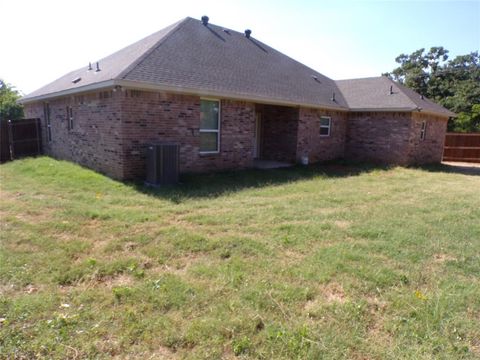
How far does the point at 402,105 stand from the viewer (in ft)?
47.0

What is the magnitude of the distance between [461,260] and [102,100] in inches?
357

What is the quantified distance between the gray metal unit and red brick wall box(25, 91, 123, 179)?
897 mm

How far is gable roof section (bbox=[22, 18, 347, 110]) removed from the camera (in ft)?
30.2

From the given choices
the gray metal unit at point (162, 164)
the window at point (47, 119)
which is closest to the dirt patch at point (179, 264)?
the gray metal unit at point (162, 164)

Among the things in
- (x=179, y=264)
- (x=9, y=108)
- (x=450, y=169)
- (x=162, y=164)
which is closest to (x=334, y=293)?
(x=179, y=264)

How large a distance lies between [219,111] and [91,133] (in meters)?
4.03

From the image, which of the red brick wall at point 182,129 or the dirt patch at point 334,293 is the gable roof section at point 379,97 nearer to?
the red brick wall at point 182,129

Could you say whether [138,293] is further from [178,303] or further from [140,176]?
[140,176]

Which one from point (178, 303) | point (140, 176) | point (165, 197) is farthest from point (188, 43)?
point (178, 303)

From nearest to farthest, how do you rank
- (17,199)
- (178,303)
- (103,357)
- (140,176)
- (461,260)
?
(103,357)
(178,303)
(461,260)
(17,199)
(140,176)

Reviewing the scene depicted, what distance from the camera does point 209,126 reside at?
10453 mm

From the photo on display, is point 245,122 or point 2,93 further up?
point 2,93

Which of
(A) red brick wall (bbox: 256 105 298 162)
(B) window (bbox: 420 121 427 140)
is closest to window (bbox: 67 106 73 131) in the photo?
(A) red brick wall (bbox: 256 105 298 162)

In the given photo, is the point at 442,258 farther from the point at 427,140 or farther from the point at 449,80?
the point at 449,80
